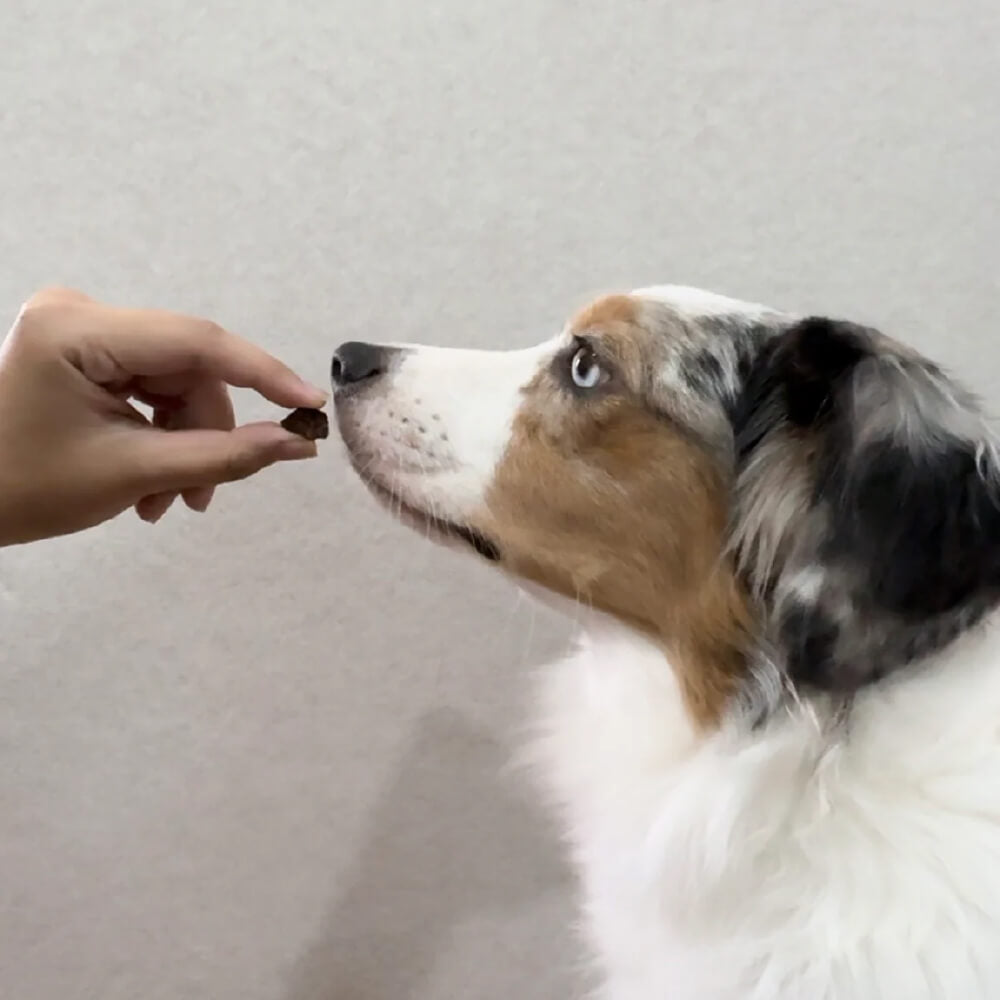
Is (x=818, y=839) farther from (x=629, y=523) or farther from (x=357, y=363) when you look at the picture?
(x=357, y=363)

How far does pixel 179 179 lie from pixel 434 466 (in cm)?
93

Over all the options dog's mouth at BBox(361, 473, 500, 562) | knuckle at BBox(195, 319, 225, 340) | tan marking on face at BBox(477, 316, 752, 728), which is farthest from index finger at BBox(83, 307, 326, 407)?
tan marking on face at BBox(477, 316, 752, 728)

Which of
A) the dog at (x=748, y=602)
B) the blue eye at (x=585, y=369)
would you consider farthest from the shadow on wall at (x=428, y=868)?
the blue eye at (x=585, y=369)

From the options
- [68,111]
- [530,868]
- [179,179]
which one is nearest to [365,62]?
[179,179]

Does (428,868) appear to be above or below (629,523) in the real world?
below

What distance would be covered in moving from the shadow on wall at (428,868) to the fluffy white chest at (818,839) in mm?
618

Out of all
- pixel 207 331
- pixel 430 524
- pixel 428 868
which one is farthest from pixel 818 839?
pixel 428 868

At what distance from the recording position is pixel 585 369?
107cm

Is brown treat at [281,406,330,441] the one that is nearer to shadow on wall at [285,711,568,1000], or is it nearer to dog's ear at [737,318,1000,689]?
dog's ear at [737,318,1000,689]

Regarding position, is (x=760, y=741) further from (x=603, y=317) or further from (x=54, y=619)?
(x=54, y=619)

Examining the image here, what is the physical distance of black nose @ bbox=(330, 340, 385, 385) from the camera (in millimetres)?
1084

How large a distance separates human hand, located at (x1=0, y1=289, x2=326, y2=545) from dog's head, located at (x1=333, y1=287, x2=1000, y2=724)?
0.37 feet

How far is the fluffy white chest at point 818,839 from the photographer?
889 mm

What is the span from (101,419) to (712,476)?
1.95 feet
